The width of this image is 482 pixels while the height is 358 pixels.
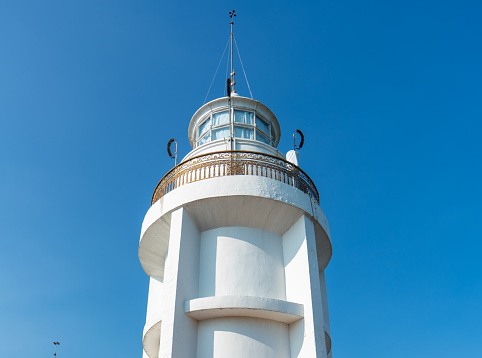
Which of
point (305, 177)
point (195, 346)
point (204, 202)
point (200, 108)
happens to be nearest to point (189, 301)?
point (195, 346)

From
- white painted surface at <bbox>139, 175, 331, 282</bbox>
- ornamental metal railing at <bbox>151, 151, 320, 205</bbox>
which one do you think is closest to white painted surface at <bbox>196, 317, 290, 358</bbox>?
white painted surface at <bbox>139, 175, 331, 282</bbox>

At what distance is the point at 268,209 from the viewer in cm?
1523

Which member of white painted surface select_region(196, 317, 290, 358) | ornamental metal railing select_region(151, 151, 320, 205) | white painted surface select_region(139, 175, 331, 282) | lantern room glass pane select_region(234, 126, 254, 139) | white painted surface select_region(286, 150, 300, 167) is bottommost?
white painted surface select_region(196, 317, 290, 358)

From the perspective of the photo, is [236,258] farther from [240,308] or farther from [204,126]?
[204,126]

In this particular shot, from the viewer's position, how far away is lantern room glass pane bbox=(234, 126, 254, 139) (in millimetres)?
18547

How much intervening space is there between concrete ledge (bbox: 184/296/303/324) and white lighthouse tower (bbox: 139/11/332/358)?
3 centimetres

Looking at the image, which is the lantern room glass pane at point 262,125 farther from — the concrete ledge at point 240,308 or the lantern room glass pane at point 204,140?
the concrete ledge at point 240,308

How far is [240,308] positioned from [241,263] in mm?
1788

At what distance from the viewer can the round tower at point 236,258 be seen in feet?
44.4

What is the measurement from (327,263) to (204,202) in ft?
19.0

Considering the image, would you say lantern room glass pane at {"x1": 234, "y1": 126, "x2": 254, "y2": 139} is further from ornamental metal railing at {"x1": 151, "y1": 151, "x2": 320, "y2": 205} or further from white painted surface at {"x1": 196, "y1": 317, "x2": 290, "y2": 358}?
white painted surface at {"x1": 196, "y1": 317, "x2": 290, "y2": 358}

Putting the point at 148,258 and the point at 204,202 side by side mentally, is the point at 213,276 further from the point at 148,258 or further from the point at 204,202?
the point at 148,258

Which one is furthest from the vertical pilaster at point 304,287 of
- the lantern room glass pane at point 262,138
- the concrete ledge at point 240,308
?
the lantern room glass pane at point 262,138

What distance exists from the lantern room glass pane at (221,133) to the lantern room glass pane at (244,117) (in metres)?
0.60
